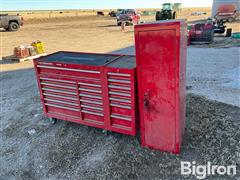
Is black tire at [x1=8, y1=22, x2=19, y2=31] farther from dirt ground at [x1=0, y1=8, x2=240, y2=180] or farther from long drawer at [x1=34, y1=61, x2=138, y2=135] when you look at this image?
long drawer at [x1=34, y1=61, x2=138, y2=135]

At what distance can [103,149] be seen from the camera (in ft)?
10.9

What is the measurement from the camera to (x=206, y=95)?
15.7 ft

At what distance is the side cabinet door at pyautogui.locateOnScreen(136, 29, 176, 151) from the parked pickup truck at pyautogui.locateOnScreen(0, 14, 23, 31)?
19.5 metres

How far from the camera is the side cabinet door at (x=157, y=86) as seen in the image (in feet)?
8.52

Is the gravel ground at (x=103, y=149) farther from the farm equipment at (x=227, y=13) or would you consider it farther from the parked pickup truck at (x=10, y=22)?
the farm equipment at (x=227, y=13)

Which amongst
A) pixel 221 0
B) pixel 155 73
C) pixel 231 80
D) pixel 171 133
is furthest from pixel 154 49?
pixel 221 0

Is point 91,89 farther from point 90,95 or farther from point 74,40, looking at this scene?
point 74,40

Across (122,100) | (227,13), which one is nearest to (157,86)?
(122,100)

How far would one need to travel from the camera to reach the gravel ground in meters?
2.92

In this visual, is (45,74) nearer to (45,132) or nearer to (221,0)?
(45,132)

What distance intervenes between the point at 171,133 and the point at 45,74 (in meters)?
2.16

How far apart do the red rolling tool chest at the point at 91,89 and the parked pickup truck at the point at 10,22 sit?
17.8m

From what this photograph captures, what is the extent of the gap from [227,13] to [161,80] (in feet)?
74.2

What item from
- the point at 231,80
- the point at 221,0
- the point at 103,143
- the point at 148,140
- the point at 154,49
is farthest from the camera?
the point at 221,0
